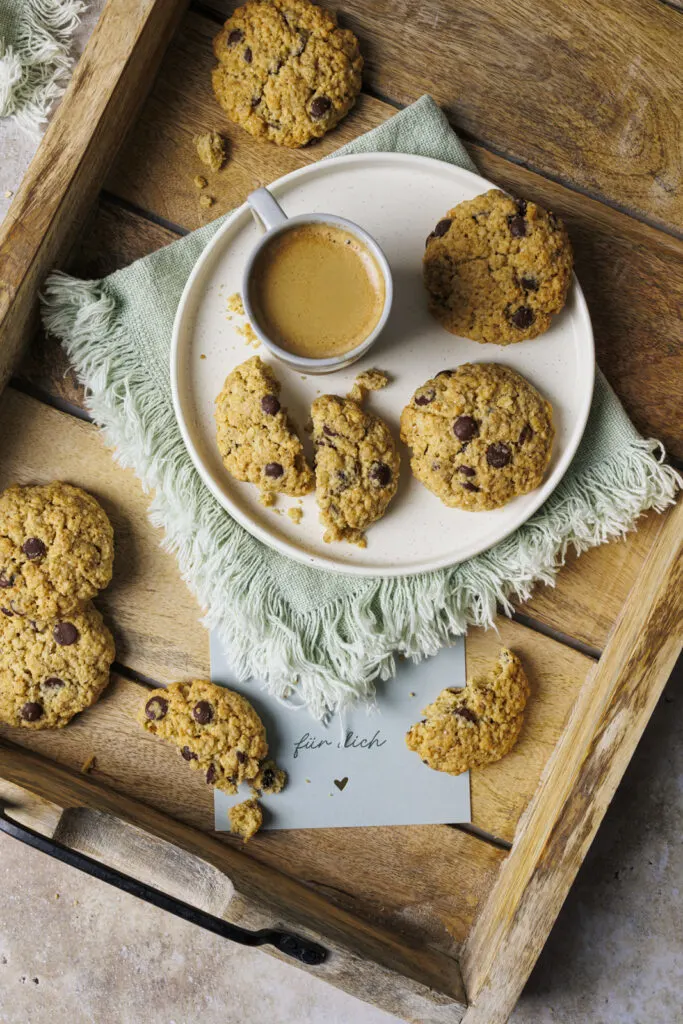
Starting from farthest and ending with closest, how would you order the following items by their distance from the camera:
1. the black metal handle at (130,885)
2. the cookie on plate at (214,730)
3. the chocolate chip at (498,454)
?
the cookie on plate at (214,730) < the chocolate chip at (498,454) < the black metal handle at (130,885)

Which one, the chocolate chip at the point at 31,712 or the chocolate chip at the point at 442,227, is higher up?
the chocolate chip at the point at 442,227

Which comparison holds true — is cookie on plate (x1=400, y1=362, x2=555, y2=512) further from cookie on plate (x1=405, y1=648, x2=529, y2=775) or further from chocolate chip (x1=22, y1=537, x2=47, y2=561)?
chocolate chip (x1=22, y1=537, x2=47, y2=561)

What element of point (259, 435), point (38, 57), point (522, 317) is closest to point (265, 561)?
point (259, 435)

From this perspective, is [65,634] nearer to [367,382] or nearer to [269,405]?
[269,405]

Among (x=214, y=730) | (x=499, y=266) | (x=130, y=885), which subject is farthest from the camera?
(x=214, y=730)

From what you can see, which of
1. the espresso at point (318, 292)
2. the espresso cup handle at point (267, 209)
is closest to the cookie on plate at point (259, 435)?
the espresso at point (318, 292)

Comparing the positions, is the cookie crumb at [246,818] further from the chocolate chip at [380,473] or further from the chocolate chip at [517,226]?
the chocolate chip at [517,226]

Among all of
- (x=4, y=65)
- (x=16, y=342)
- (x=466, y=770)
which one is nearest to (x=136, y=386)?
(x=16, y=342)

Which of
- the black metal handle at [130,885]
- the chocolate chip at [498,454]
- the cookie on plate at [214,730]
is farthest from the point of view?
the cookie on plate at [214,730]
